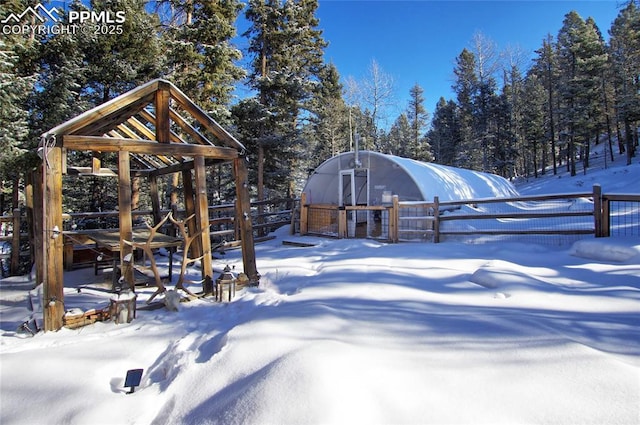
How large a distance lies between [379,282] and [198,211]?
2.90 meters

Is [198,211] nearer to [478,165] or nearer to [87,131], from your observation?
[87,131]

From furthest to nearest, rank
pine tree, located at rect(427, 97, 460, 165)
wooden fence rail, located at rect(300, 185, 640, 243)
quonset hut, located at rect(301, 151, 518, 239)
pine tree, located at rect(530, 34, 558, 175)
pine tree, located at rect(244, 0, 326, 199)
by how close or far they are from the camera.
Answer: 1. pine tree, located at rect(427, 97, 460, 165)
2. pine tree, located at rect(530, 34, 558, 175)
3. pine tree, located at rect(244, 0, 326, 199)
4. quonset hut, located at rect(301, 151, 518, 239)
5. wooden fence rail, located at rect(300, 185, 640, 243)

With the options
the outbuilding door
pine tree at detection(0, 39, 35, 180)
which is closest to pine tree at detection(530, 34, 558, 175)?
the outbuilding door

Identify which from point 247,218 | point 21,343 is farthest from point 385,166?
point 21,343

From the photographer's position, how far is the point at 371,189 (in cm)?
1259

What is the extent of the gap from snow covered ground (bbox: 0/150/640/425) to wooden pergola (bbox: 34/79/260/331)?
0.68 metres

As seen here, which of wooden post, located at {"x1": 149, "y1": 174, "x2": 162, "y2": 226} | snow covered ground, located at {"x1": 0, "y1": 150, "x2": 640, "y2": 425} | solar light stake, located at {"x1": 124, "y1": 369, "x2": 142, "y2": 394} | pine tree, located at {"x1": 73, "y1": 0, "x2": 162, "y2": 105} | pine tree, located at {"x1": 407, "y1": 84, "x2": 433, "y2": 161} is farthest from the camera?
pine tree, located at {"x1": 407, "y1": 84, "x2": 433, "y2": 161}

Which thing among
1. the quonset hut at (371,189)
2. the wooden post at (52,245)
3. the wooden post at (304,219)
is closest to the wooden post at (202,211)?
the wooden post at (52,245)

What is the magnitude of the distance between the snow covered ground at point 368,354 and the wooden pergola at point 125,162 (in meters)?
0.68

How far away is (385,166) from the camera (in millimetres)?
11984

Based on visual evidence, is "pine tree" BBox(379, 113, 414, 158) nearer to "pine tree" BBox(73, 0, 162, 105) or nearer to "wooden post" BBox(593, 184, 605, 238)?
"pine tree" BBox(73, 0, 162, 105)

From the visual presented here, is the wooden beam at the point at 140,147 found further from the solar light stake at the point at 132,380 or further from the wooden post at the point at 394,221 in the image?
the wooden post at the point at 394,221

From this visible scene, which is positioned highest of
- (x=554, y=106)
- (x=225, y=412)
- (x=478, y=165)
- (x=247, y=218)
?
(x=554, y=106)

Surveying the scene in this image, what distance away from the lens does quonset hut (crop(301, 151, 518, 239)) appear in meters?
10.8
